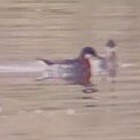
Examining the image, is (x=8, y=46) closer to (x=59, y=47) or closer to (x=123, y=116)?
(x=59, y=47)

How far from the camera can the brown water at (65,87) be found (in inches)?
34.6

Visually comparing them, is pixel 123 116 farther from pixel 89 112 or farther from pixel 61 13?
pixel 61 13

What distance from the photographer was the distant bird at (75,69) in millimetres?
889

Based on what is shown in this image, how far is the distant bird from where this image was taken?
0.89 metres

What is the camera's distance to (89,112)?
0.90 meters

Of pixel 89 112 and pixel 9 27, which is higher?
pixel 9 27

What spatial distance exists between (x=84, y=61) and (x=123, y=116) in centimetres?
9

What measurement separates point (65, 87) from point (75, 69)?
0.09 ft

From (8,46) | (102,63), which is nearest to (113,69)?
(102,63)

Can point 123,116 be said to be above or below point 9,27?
below

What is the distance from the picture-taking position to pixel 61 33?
883mm

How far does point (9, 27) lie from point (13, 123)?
126 millimetres

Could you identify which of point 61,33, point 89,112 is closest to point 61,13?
point 61,33

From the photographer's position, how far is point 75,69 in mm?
895
